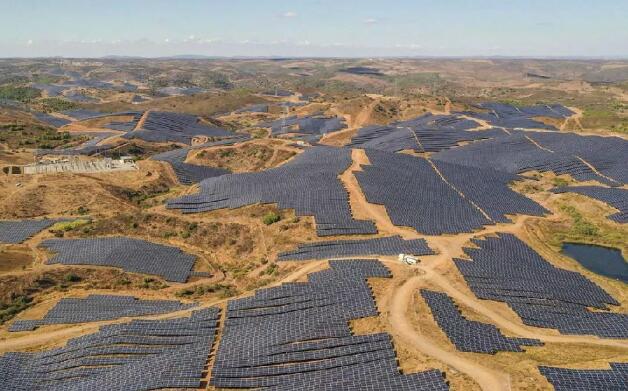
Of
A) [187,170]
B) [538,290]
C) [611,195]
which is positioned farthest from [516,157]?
[187,170]

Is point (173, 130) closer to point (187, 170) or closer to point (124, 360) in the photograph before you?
point (187, 170)

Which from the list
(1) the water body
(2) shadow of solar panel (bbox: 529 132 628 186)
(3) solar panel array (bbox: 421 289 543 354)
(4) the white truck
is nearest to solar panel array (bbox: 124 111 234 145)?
(2) shadow of solar panel (bbox: 529 132 628 186)

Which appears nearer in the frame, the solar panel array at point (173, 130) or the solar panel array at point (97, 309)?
the solar panel array at point (97, 309)

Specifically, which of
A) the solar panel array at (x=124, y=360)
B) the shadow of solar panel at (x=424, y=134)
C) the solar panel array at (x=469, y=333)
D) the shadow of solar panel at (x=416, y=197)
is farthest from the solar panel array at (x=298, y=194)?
the shadow of solar panel at (x=424, y=134)

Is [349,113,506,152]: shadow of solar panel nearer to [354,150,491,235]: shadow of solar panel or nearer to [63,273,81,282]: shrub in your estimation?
[354,150,491,235]: shadow of solar panel

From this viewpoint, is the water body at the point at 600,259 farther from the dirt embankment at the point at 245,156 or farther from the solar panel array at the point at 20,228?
the solar panel array at the point at 20,228

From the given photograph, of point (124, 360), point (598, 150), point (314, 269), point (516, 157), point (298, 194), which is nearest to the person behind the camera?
point (124, 360)
